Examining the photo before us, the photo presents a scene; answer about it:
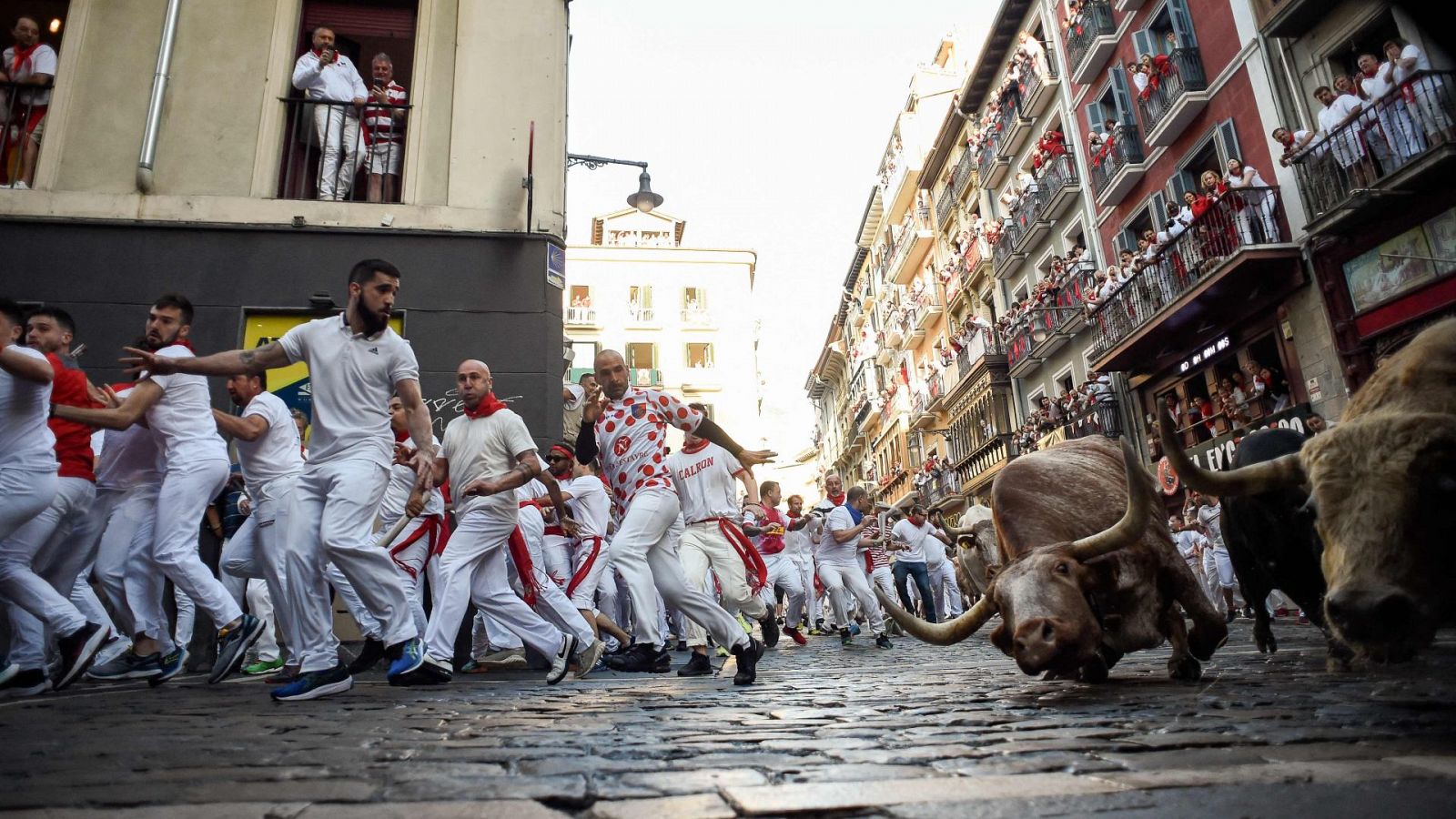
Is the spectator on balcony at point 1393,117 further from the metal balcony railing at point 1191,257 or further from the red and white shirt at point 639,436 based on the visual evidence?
the red and white shirt at point 639,436

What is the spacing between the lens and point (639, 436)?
614 centimetres

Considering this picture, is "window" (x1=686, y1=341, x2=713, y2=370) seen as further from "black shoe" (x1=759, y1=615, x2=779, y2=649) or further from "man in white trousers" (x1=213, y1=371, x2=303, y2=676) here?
"man in white trousers" (x1=213, y1=371, x2=303, y2=676)

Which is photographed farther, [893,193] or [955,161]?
[893,193]

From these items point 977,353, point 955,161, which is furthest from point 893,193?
point 977,353

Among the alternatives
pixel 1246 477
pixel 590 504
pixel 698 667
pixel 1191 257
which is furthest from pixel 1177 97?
pixel 1246 477

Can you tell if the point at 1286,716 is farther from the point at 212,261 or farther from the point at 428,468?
the point at 212,261

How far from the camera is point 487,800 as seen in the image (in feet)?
6.00

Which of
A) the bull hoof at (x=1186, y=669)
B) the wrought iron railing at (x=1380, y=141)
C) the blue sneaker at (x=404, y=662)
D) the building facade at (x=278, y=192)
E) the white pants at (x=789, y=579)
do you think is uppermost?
the wrought iron railing at (x=1380, y=141)

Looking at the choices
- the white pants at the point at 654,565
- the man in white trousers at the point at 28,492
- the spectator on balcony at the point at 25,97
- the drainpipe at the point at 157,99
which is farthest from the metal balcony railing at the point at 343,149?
the white pants at the point at 654,565

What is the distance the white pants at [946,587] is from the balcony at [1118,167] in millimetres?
11066

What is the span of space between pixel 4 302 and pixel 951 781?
5663 millimetres

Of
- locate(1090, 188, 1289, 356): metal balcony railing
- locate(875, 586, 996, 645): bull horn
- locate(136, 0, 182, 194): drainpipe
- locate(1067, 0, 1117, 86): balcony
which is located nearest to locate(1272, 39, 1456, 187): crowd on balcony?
locate(1090, 188, 1289, 356): metal balcony railing

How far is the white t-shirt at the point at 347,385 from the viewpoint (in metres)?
4.79

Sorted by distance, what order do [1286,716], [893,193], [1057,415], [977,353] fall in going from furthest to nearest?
[893,193] < [977,353] < [1057,415] < [1286,716]
